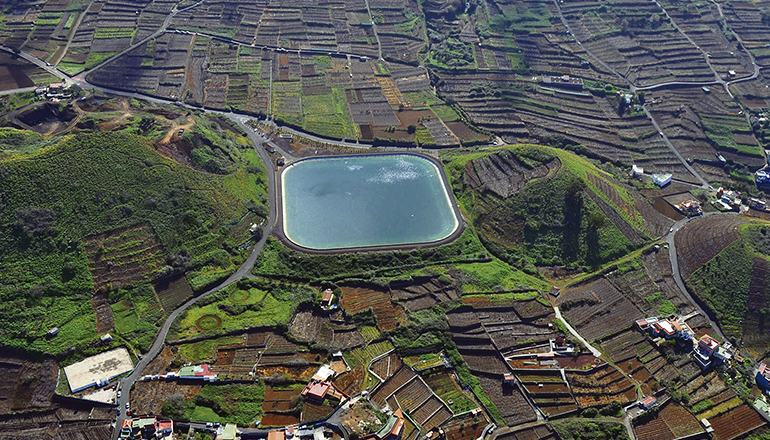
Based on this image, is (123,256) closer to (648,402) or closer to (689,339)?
(648,402)

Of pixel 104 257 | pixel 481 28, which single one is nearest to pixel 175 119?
pixel 104 257

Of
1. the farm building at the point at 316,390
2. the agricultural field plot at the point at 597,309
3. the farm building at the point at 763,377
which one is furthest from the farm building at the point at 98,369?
the farm building at the point at 763,377

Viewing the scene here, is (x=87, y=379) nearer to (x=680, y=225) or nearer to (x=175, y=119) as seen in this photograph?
(x=175, y=119)

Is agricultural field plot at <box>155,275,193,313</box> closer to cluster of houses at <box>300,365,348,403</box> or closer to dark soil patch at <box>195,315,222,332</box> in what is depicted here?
dark soil patch at <box>195,315,222,332</box>

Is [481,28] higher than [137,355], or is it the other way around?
[481,28]

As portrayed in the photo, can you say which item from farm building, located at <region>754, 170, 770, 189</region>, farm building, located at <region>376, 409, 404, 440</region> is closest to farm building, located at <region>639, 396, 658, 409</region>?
farm building, located at <region>376, 409, 404, 440</region>

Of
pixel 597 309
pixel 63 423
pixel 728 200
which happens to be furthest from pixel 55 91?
pixel 728 200
